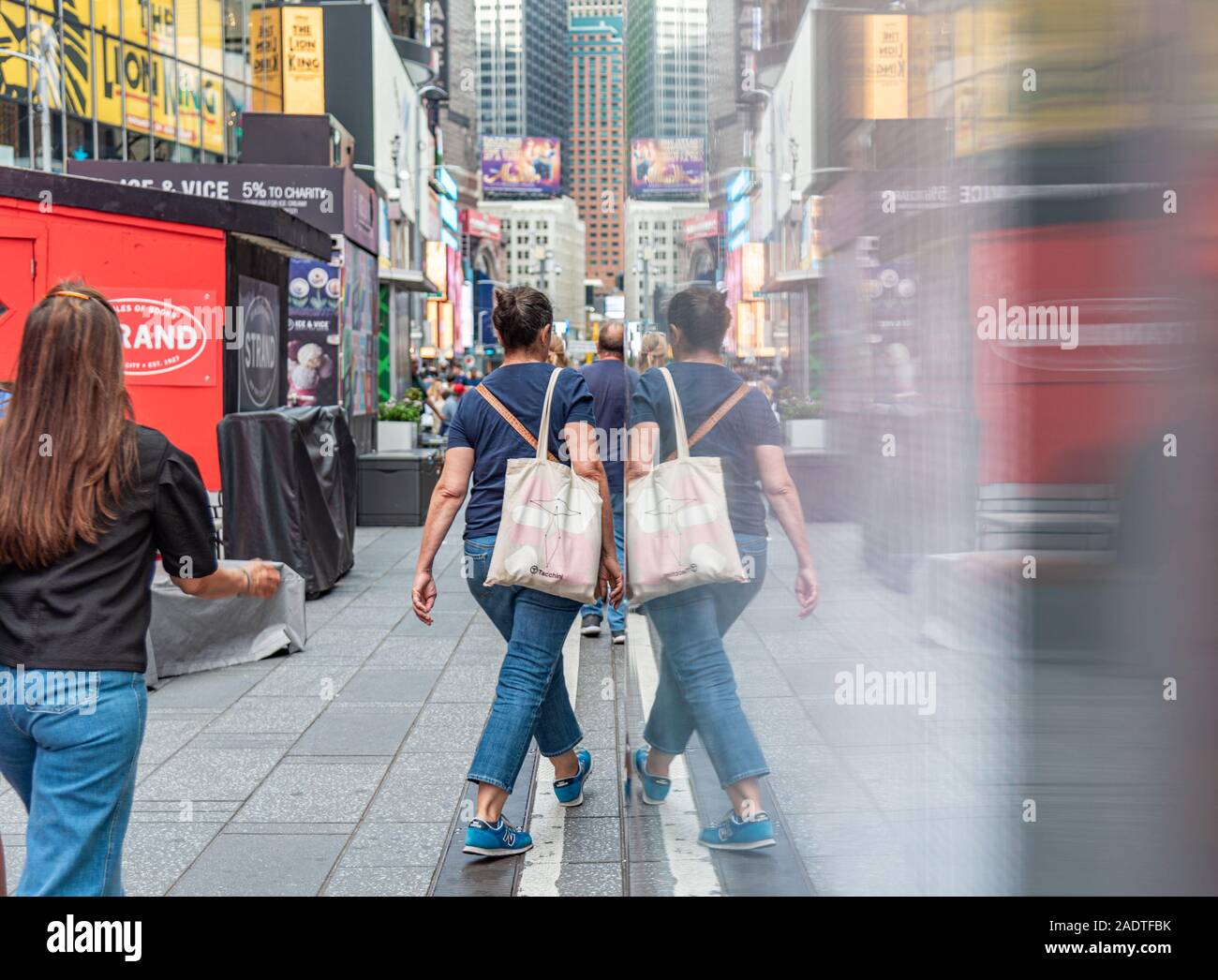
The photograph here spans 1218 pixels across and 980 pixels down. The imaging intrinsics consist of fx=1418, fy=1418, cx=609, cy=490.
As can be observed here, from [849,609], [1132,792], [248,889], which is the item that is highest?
[849,609]

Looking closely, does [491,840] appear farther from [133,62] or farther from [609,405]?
[133,62]

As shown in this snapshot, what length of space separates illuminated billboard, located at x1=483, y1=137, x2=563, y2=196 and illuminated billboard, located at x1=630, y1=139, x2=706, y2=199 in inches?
7182

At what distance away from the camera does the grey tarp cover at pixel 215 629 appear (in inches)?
313

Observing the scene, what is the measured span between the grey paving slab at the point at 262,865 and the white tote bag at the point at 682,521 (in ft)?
5.02

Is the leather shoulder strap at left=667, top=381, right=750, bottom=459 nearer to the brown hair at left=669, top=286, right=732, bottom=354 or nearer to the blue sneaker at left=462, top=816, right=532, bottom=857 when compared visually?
the brown hair at left=669, top=286, right=732, bottom=354

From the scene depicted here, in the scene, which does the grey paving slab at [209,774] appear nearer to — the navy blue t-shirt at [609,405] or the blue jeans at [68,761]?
the blue jeans at [68,761]

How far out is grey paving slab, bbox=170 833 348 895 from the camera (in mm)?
4566

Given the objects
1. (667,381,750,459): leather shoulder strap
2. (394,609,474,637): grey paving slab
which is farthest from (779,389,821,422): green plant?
(394,609,474,637): grey paving slab

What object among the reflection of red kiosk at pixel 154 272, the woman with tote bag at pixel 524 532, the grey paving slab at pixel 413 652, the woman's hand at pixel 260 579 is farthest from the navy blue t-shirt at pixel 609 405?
the woman's hand at pixel 260 579
